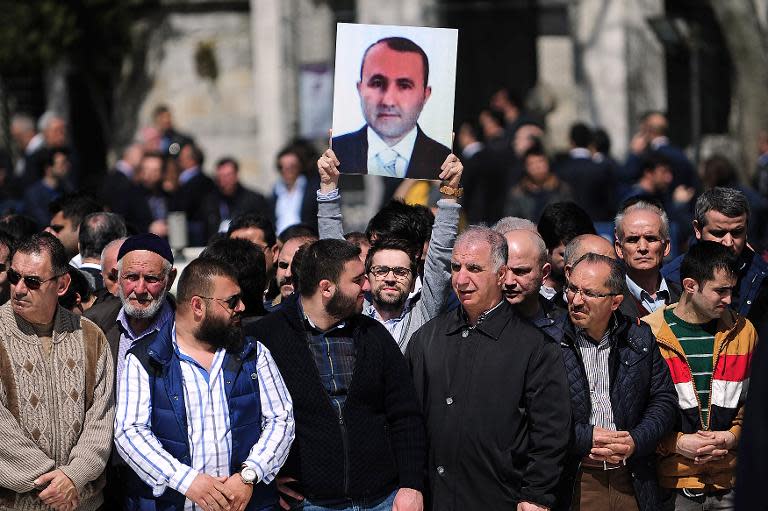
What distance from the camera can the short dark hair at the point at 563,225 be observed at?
24.8 feet

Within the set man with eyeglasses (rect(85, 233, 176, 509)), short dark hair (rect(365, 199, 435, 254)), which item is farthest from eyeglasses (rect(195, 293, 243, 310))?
short dark hair (rect(365, 199, 435, 254))

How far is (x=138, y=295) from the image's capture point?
6316 millimetres

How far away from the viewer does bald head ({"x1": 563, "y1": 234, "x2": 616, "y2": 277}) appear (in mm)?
6828

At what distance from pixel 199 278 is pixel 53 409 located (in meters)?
0.89

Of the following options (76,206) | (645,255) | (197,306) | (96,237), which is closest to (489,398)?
(197,306)

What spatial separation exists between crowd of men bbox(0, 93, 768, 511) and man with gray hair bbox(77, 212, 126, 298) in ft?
2.95

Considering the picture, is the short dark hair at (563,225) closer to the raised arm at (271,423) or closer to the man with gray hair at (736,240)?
the man with gray hair at (736,240)

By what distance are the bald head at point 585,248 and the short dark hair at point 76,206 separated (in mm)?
3273

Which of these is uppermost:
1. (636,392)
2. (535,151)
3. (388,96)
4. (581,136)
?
(388,96)

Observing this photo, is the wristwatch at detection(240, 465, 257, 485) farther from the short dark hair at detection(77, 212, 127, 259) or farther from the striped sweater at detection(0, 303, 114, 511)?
the short dark hair at detection(77, 212, 127, 259)

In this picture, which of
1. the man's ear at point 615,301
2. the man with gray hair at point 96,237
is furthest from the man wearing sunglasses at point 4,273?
the man's ear at point 615,301

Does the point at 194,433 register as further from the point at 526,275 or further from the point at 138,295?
the point at 526,275

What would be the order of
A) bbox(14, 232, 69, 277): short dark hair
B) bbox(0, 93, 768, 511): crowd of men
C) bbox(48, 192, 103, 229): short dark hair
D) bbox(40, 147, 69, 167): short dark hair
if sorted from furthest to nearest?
bbox(40, 147, 69, 167): short dark hair, bbox(48, 192, 103, 229): short dark hair, bbox(14, 232, 69, 277): short dark hair, bbox(0, 93, 768, 511): crowd of men

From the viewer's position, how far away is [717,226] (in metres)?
7.28
